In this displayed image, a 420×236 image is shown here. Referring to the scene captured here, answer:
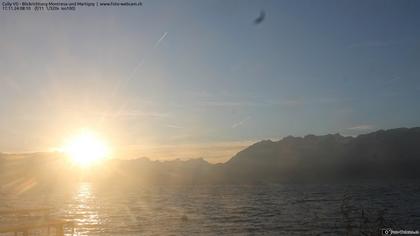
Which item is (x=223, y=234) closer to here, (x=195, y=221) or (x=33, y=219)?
(x=195, y=221)

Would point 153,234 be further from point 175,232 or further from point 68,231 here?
point 68,231

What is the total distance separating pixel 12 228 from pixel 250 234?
39.3 meters

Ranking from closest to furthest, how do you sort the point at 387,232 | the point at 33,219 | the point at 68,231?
the point at 387,232 < the point at 33,219 < the point at 68,231

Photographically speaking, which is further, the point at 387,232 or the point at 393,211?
the point at 393,211

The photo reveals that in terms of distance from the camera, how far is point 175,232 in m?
59.6

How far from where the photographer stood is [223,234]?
5747 centimetres

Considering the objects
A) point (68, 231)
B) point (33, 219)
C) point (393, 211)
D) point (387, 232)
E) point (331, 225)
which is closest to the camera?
point (387, 232)

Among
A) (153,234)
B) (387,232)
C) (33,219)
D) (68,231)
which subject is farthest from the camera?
(153,234)

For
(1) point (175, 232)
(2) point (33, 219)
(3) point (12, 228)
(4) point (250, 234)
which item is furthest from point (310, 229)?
(3) point (12, 228)

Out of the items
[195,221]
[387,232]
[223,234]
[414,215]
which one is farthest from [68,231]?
[414,215]

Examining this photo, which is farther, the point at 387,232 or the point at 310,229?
the point at 310,229

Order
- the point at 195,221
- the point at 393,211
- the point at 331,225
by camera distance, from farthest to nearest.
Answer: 1. the point at 393,211
2. the point at 195,221
3. the point at 331,225

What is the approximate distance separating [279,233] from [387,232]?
4089 centimetres

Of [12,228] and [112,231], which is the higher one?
[12,228]
